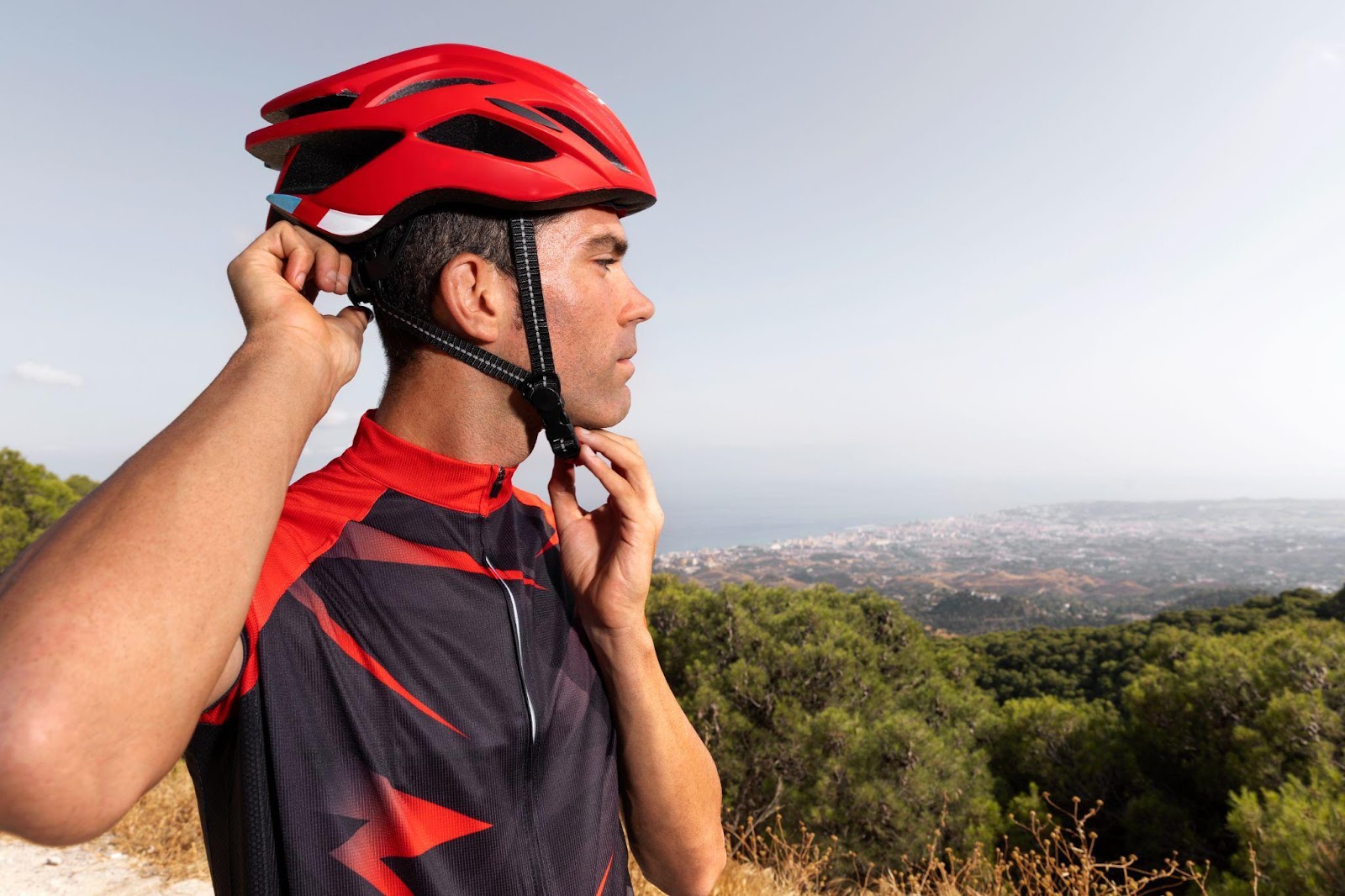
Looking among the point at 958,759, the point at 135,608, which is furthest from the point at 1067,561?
the point at 135,608

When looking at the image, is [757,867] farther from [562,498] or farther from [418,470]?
[418,470]

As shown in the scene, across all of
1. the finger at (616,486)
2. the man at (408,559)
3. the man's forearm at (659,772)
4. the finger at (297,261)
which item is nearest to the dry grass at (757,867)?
the man's forearm at (659,772)

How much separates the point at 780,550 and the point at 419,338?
3281 inches

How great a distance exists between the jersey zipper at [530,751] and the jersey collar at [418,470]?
15 centimetres

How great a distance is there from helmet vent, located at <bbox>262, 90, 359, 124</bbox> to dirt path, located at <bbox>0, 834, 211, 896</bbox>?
462cm

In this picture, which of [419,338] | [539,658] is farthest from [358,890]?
[419,338]

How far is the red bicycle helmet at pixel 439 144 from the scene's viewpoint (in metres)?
1.34

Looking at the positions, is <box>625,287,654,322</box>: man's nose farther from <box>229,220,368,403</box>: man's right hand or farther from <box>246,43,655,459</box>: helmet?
<box>229,220,368,403</box>: man's right hand

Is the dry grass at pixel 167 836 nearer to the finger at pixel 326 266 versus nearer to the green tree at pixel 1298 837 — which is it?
the finger at pixel 326 266

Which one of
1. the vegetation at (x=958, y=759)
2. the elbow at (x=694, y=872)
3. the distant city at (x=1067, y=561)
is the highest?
the elbow at (x=694, y=872)

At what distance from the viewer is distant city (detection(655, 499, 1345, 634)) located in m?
49.8

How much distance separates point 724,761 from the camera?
7.76m

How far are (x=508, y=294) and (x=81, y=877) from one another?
17.5 ft

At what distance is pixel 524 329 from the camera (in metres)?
1.38
